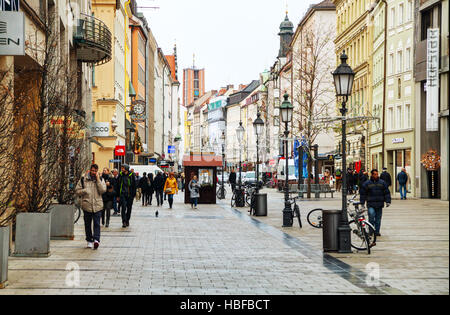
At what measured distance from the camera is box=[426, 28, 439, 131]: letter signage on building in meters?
43.7

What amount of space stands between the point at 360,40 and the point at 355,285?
62.5 m

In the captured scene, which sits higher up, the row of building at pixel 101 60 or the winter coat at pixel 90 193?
the row of building at pixel 101 60

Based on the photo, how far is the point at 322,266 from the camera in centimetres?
1548

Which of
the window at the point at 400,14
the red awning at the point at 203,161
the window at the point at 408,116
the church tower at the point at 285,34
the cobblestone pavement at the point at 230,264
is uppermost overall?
the church tower at the point at 285,34

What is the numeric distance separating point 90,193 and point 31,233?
2.74 m

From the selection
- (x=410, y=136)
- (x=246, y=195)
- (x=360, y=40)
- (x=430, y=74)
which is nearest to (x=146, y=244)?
(x=246, y=195)

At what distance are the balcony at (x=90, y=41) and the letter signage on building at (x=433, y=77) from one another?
15.9m

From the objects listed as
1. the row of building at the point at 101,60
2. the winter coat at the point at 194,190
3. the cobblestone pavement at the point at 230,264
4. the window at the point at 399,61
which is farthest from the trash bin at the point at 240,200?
the window at the point at 399,61

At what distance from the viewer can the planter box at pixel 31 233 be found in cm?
1630

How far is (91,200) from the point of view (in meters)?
18.9

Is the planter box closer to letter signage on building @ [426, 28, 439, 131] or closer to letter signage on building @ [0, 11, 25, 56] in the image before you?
letter signage on building @ [0, 11, 25, 56]

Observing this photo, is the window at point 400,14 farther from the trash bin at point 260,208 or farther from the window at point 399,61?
the trash bin at point 260,208

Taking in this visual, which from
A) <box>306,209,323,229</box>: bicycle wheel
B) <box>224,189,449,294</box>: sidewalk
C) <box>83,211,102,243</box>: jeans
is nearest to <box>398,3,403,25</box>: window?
<box>224,189,449,294</box>: sidewalk

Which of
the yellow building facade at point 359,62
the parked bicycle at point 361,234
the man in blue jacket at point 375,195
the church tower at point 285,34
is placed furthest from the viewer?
the church tower at point 285,34
